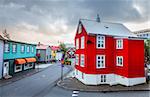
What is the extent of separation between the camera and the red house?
24.0 meters

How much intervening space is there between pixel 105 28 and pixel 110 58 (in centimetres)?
527

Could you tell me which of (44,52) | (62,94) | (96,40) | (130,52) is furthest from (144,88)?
(44,52)

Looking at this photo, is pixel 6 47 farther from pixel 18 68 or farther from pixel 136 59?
pixel 136 59

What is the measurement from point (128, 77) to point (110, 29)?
340 inches

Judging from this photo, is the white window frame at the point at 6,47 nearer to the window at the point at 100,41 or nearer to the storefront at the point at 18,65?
the storefront at the point at 18,65

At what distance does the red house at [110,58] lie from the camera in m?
24.0

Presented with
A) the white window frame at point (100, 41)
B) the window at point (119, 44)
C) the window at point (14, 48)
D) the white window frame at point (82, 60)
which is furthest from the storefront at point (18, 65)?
the window at point (119, 44)

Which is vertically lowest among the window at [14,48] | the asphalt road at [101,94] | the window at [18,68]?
the asphalt road at [101,94]

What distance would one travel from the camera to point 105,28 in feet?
91.1

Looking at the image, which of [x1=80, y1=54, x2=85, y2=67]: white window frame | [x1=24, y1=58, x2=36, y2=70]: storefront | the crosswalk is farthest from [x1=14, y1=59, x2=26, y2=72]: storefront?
the crosswalk

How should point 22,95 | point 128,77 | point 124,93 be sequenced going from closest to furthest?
point 22,95 → point 124,93 → point 128,77

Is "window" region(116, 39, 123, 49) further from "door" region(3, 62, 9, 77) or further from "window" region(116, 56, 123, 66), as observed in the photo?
"door" region(3, 62, 9, 77)

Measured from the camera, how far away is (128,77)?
77.3 feet

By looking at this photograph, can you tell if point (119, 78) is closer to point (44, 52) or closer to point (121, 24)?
point (121, 24)
